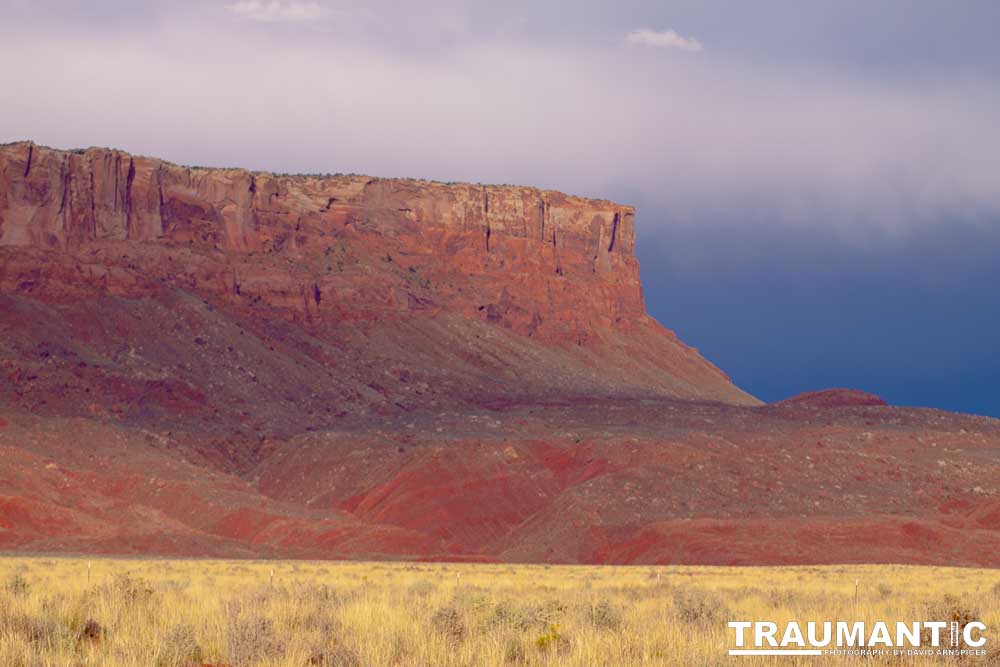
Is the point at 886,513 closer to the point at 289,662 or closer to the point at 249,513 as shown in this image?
the point at 249,513

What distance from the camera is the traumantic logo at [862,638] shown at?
1315 centimetres

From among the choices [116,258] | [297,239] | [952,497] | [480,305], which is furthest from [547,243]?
[952,497]

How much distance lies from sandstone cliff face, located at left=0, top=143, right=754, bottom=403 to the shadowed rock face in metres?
0.30

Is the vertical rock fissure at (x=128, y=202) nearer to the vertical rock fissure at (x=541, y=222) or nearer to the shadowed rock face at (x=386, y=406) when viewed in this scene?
the shadowed rock face at (x=386, y=406)

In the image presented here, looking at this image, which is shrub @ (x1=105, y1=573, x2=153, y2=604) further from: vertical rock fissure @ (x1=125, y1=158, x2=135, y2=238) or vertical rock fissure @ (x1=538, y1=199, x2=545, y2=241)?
vertical rock fissure @ (x1=538, y1=199, x2=545, y2=241)

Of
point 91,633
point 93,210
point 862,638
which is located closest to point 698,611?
point 862,638

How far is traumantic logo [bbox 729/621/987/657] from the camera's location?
43.1ft

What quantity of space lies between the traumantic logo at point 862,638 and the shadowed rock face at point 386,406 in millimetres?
41120

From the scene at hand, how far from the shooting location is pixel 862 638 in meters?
13.9

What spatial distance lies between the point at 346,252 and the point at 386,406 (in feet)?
115

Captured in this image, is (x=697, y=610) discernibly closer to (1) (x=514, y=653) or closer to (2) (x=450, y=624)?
(2) (x=450, y=624)

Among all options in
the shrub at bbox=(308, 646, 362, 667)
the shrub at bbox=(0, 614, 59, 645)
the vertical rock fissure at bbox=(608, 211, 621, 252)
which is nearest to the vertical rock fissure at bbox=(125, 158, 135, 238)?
the vertical rock fissure at bbox=(608, 211, 621, 252)

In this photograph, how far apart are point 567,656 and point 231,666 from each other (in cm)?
318

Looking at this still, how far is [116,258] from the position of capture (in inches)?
4395
